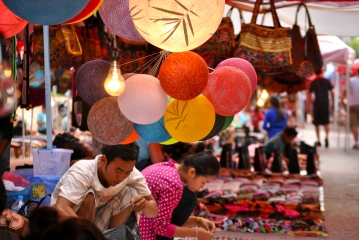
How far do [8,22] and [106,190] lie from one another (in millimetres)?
1242

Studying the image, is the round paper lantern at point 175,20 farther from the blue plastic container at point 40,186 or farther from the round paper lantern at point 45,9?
the blue plastic container at point 40,186

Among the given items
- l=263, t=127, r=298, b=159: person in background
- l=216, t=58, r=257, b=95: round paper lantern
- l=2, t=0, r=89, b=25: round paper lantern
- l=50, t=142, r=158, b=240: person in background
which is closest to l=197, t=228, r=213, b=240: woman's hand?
l=50, t=142, r=158, b=240: person in background

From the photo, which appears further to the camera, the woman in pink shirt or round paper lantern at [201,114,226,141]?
the woman in pink shirt

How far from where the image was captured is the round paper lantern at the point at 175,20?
2.78m

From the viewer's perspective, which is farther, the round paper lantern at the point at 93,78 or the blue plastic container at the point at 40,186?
the blue plastic container at the point at 40,186

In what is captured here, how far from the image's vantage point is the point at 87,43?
550 cm

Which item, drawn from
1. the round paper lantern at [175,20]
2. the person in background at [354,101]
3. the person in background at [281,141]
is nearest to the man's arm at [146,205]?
the round paper lantern at [175,20]

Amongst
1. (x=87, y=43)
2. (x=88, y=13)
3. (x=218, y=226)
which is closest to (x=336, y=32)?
(x=218, y=226)

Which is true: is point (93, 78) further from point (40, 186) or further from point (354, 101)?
point (354, 101)

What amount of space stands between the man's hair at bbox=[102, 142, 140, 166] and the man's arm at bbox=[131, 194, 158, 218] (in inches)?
12.3

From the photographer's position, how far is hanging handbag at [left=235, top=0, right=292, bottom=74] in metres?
5.74

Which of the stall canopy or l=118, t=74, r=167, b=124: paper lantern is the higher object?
the stall canopy

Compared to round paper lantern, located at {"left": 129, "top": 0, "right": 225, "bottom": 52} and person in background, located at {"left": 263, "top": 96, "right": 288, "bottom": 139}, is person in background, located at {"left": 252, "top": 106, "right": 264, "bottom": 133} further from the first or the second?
round paper lantern, located at {"left": 129, "top": 0, "right": 225, "bottom": 52}

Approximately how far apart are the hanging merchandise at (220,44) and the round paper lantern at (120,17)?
2.25m
